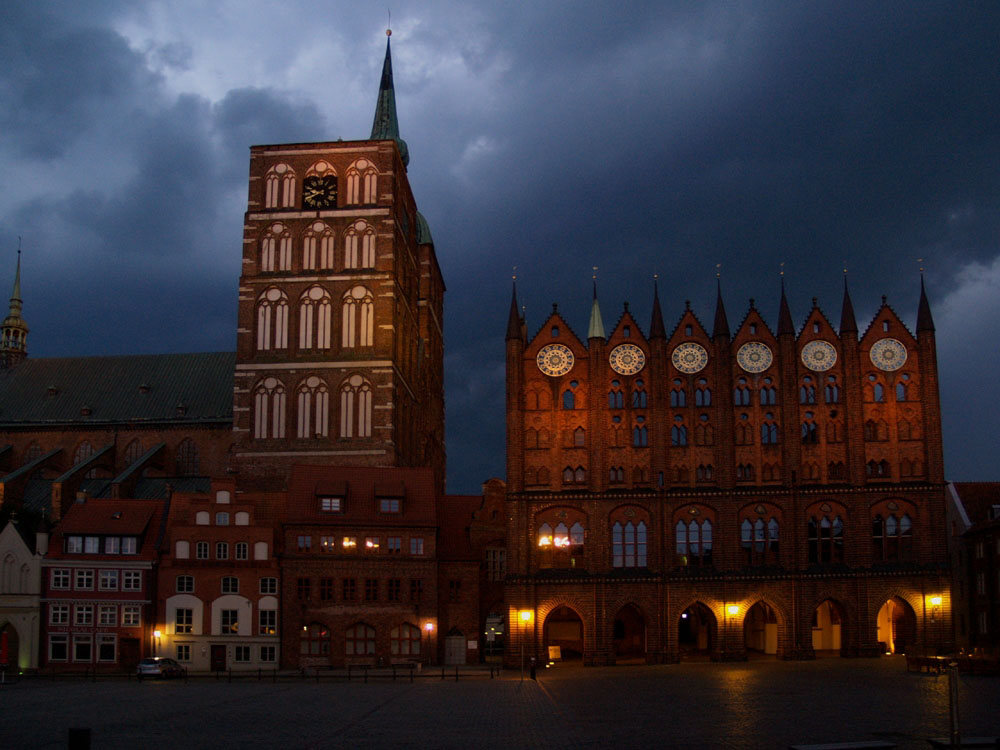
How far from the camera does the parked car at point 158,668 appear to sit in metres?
60.8

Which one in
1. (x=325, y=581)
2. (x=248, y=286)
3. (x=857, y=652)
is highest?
(x=248, y=286)

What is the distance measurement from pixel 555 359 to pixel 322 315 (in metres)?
22.8

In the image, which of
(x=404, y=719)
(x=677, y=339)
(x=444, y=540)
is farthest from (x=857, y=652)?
(x=404, y=719)

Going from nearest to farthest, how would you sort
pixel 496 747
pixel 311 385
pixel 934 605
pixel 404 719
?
1. pixel 496 747
2. pixel 404 719
3. pixel 934 605
4. pixel 311 385

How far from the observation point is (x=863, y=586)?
6925cm

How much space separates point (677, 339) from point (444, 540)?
20055 mm

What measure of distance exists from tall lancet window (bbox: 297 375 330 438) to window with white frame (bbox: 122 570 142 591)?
18037mm

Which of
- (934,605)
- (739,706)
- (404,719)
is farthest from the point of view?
(934,605)

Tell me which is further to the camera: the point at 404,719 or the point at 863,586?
the point at 863,586

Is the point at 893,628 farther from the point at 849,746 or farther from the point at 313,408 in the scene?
the point at 849,746

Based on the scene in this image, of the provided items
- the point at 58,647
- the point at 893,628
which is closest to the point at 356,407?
the point at 58,647

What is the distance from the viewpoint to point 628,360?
7319 centimetres

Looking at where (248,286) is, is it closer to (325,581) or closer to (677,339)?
(325,581)

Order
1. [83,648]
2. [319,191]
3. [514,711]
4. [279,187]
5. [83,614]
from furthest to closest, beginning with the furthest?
[279,187] → [319,191] → [83,614] → [83,648] → [514,711]
